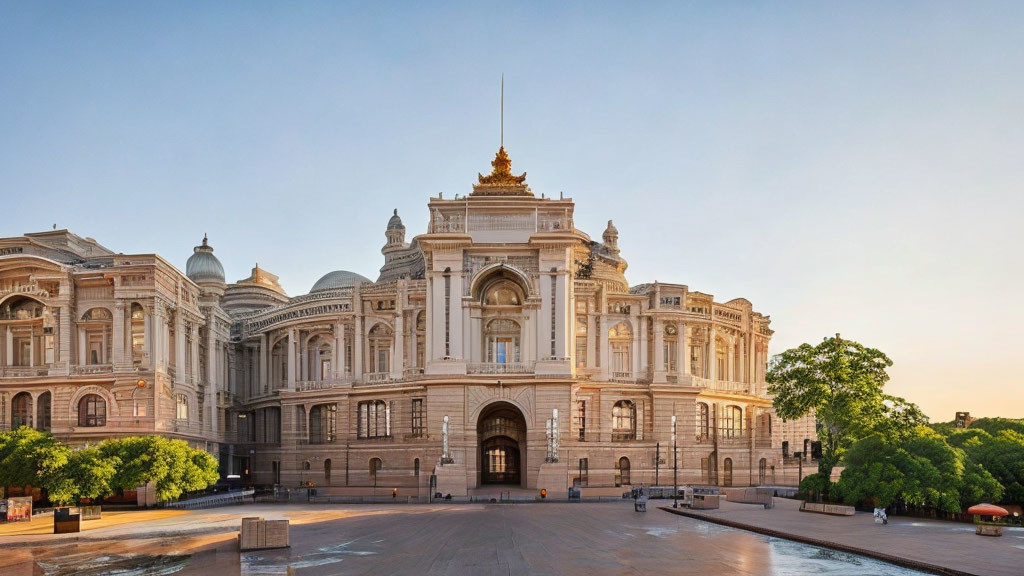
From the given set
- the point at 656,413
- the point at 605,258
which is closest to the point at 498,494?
the point at 656,413

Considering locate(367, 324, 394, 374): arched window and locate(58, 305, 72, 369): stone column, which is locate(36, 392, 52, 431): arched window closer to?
locate(58, 305, 72, 369): stone column

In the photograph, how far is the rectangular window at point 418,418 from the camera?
3236 inches

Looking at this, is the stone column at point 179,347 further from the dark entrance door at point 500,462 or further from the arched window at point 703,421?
the arched window at point 703,421

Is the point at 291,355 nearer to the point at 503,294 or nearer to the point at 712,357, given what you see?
the point at 503,294

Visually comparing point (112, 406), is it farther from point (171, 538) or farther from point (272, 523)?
point (272, 523)

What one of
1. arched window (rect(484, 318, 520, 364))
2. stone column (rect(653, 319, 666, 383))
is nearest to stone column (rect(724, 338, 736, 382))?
stone column (rect(653, 319, 666, 383))

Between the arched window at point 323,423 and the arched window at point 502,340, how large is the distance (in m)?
18.1

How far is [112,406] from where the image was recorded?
70375 mm

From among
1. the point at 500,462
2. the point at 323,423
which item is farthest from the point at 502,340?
the point at 323,423

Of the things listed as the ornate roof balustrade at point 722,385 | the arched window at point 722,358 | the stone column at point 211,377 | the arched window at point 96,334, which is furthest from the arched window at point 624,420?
the arched window at point 96,334

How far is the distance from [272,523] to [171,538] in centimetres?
775

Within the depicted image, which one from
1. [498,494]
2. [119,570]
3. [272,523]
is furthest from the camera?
[498,494]

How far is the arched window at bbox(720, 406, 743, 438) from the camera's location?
9097cm

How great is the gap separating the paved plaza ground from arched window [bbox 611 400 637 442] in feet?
106
